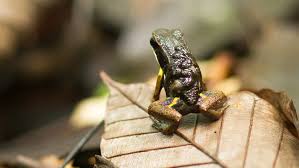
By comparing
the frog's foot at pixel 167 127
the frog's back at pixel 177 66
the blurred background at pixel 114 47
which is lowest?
the blurred background at pixel 114 47

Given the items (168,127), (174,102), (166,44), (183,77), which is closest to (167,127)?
(168,127)

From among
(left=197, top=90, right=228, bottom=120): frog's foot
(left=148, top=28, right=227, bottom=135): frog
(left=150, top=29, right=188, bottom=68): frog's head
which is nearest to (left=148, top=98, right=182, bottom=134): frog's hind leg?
(left=148, top=28, right=227, bottom=135): frog

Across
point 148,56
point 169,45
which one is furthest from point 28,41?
point 169,45

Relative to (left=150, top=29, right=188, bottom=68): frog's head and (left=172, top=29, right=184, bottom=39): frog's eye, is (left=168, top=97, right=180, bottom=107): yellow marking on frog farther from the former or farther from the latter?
(left=172, top=29, right=184, bottom=39): frog's eye

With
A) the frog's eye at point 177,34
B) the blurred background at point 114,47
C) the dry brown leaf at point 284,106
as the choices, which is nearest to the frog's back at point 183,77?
the frog's eye at point 177,34

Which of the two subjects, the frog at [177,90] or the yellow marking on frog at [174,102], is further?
the yellow marking on frog at [174,102]

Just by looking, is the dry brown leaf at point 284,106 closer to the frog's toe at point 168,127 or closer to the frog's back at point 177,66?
the frog's back at point 177,66
